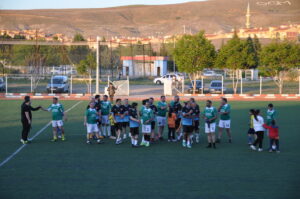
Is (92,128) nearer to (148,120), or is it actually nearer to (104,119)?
(104,119)

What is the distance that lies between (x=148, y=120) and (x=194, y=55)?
24.5 meters

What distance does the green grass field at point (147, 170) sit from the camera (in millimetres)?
10062

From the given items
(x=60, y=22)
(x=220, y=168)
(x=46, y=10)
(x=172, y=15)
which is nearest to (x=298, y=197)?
(x=220, y=168)

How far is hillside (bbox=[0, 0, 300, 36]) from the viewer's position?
13538 centimetres

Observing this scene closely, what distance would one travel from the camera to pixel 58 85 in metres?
40.2

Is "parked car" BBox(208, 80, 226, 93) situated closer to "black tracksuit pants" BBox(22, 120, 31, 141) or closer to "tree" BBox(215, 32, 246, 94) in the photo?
"tree" BBox(215, 32, 246, 94)

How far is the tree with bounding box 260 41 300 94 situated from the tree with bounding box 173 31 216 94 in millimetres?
5155

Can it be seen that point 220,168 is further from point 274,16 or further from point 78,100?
point 274,16

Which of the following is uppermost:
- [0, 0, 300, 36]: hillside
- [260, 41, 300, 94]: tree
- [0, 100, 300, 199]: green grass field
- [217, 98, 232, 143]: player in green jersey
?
[0, 0, 300, 36]: hillside

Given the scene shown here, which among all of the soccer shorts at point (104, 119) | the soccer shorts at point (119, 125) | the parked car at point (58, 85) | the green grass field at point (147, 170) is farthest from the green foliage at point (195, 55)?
the soccer shorts at point (119, 125)

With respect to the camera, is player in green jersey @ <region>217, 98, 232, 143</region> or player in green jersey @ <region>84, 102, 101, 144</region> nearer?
player in green jersey @ <region>84, 102, 101, 144</region>

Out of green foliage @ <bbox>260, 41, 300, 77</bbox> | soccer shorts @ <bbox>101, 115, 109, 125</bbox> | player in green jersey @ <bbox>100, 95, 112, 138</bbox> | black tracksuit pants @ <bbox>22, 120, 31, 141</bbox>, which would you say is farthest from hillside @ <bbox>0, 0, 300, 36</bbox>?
black tracksuit pants @ <bbox>22, 120, 31, 141</bbox>

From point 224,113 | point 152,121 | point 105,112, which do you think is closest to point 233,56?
point 224,113

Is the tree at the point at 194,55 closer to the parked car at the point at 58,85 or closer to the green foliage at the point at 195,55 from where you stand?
the green foliage at the point at 195,55
